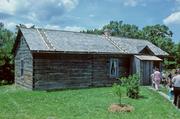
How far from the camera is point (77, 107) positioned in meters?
17.5

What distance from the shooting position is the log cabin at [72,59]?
82.4ft

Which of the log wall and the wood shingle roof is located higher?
the wood shingle roof

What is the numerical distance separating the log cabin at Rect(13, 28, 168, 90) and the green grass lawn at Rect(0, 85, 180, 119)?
369cm

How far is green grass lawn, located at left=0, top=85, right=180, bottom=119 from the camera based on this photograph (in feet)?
50.4

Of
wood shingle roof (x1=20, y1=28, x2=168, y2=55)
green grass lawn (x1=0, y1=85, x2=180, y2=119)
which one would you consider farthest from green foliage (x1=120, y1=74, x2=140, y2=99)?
wood shingle roof (x1=20, y1=28, x2=168, y2=55)

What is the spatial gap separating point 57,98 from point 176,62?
107 ft

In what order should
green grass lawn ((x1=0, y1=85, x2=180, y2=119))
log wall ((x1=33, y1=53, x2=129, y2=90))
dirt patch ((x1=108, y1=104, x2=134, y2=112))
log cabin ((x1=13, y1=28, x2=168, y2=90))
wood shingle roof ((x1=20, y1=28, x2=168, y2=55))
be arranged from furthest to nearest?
wood shingle roof ((x1=20, y1=28, x2=168, y2=55))
log cabin ((x1=13, y1=28, x2=168, y2=90))
log wall ((x1=33, y1=53, x2=129, y2=90))
dirt patch ((x1=108, y1=104, x2=134, y2=112))
green grass lawn ((x1=0, y1=85, x2=180, y2=119))

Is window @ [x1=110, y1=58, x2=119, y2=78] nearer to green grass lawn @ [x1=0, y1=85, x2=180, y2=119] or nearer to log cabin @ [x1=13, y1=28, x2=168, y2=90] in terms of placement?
log cabin @ [x1=13, y1=28, x2=168, y2=90]

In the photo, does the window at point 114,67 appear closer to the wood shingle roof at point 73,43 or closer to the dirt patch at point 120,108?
the wood shingle roof at point 73,43

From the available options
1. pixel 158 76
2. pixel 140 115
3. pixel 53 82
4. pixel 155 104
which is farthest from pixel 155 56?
pixel 140 115

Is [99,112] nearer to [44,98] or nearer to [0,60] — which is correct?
[44,98]

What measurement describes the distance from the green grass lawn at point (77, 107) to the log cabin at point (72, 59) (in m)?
3.69

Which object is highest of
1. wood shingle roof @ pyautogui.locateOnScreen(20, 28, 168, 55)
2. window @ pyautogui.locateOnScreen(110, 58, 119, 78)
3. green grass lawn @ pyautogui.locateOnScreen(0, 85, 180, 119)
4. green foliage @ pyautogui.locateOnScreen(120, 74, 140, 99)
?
wood shingle roof @ pyautogui.locateOnScreen(20, 28, 168, 55)

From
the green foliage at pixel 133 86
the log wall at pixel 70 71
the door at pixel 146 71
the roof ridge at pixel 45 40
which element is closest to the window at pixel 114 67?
the log wall at pixel 70 71
